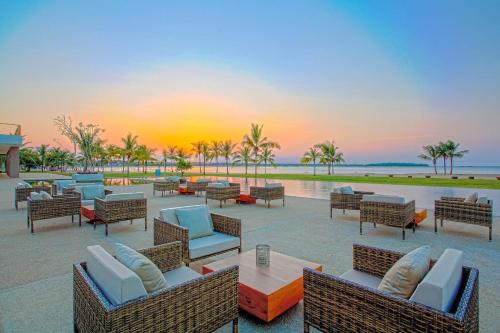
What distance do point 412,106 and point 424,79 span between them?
2478mm

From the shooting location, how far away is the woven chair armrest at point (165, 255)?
2303 millimetres

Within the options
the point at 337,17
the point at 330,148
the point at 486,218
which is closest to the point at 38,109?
the point at 337,17

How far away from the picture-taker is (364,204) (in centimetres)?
513

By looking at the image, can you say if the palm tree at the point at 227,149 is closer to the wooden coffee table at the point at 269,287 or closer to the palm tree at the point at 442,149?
the wooden coffee table at the point at 269,287

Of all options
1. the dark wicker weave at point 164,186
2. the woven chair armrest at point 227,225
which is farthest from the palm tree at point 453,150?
the woven chair armrest at point 227,225

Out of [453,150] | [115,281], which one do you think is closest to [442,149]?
[453,150]

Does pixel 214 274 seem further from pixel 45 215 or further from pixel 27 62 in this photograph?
pixel 27 62

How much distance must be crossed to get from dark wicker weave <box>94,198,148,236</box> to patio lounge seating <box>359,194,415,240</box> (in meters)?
4.74

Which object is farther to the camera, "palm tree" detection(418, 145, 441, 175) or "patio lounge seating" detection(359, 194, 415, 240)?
"palm tree" detection(418, 145, 441, 175)

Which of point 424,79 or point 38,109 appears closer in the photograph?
point 424,79

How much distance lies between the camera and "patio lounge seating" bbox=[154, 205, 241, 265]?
10.1ft

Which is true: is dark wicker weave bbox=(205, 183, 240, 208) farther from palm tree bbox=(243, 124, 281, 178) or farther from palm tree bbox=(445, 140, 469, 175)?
palm tree bbox=(445, 140, 469, 175)

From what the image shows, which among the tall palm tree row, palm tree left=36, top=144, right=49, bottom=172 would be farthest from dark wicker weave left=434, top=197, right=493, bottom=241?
palm tree left=36, top=144, right=49, bottom=172

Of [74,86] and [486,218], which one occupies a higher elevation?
[74,86]
